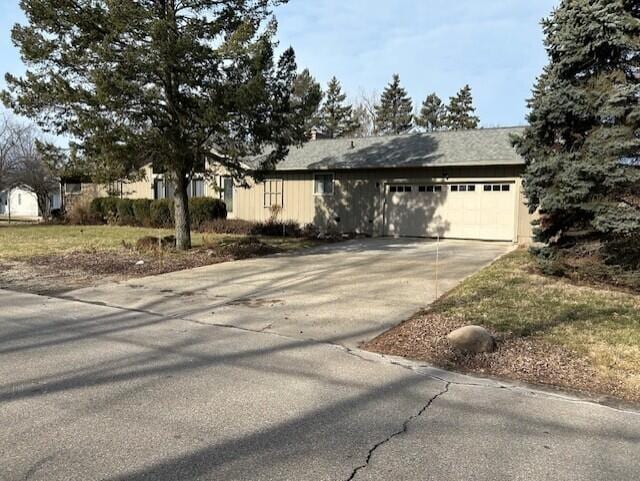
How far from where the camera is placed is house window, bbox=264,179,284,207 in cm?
2206

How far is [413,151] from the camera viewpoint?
1978 centimetres

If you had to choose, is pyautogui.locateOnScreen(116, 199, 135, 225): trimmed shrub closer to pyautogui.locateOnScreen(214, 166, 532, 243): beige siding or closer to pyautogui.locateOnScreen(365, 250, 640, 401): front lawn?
pyautogui.locateOnScreen(214, 166, 532, 243): beige siding

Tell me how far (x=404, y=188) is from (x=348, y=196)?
2.33m

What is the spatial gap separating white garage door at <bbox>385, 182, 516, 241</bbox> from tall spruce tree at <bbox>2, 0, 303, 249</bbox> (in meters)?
7.71

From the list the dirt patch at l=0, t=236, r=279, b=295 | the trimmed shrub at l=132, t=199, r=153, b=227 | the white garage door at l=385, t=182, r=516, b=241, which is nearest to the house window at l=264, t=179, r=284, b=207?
the white garage door at l=385, t=182, r=516, b=241

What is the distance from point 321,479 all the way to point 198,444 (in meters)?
0.90

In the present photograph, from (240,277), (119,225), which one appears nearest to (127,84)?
(240,277)

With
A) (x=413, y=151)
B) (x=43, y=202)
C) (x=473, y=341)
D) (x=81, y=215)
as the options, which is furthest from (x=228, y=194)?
(x=473, y=341)

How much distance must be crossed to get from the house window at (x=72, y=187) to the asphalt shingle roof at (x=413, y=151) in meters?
14.4

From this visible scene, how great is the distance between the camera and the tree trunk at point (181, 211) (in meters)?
13.7

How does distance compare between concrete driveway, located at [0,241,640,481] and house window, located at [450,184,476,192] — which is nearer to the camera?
concrete driveway, located at [0,241,640,481]

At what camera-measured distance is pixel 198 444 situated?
3.45 m

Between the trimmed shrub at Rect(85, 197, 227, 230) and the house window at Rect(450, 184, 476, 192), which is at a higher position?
the house window at Rect(450, 184, 476, 192)

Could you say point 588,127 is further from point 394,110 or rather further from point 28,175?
point 394,110
